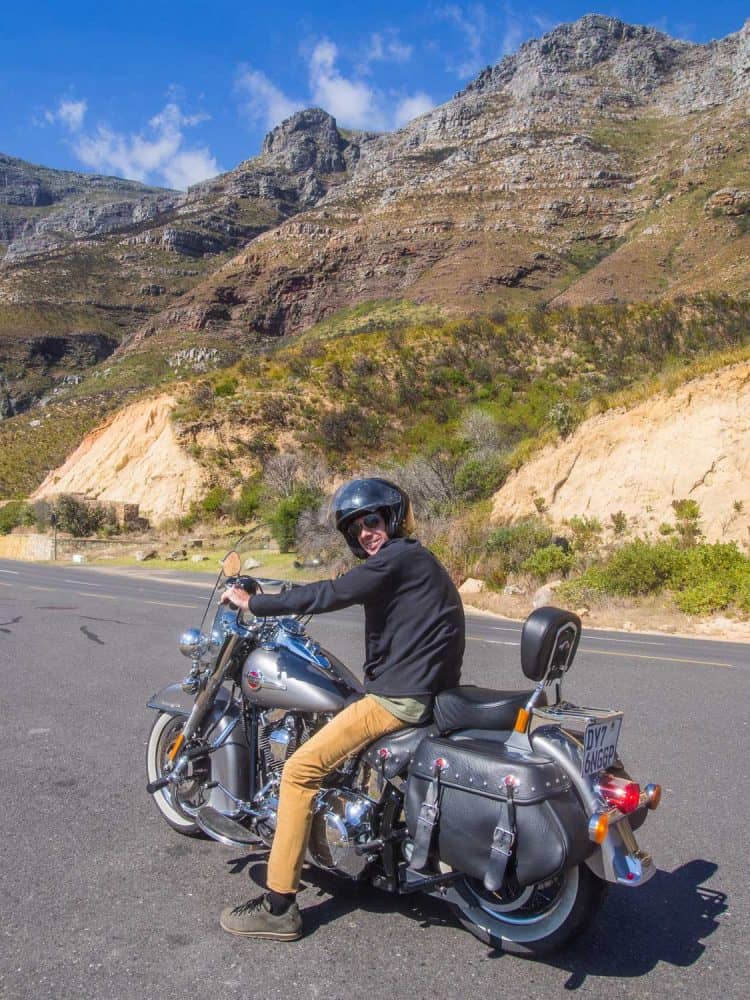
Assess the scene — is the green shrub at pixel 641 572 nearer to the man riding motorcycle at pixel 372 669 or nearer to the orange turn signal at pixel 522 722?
the man riding motorcycle at pixel 372 669

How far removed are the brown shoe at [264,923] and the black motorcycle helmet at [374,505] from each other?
5.18 ft

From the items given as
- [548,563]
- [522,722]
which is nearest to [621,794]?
[522,722]

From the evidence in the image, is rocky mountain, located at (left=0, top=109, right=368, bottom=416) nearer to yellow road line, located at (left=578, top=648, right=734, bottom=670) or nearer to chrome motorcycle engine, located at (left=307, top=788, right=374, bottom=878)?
yellow road line, located at (left=578, top=648, right=734, bottom=670)

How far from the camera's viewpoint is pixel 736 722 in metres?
7.43

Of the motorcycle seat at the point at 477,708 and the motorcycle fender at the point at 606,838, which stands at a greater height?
the motorcycle seat at the point at 477,708

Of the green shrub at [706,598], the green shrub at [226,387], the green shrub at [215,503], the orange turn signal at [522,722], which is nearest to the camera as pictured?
the orange turn signal at [522,722]

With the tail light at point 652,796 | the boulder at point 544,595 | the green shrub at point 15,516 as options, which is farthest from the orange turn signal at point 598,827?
the green shrub at point 15,516

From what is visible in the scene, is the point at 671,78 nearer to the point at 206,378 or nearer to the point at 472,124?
the point at 472,124

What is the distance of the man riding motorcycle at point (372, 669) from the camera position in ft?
12.0

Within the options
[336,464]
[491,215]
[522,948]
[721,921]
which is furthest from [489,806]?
[491,215]

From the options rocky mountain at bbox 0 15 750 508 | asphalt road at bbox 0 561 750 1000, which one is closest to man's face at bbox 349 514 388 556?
asphalt road at bbox 0 561 750 1000

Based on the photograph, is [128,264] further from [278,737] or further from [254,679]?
[278,737]

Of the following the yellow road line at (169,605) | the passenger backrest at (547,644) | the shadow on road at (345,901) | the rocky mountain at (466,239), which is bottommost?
the yellow road line at (169,605)

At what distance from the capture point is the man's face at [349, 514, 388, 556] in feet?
13.0
